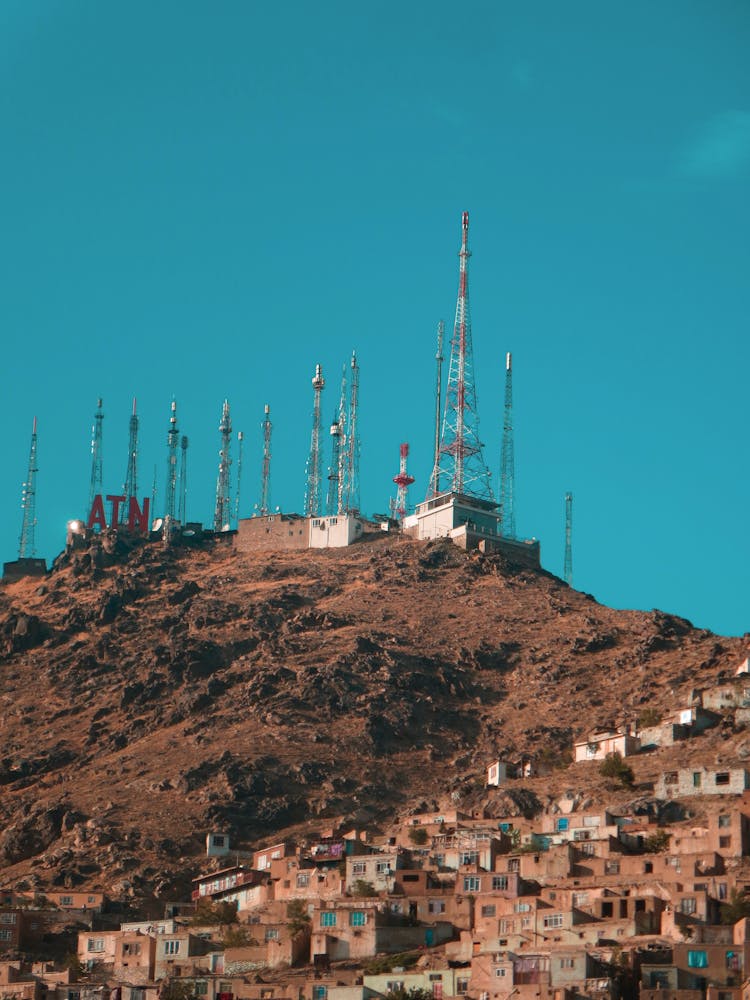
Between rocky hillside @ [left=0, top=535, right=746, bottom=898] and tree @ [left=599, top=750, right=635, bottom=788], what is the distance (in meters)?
Answer: 0.97

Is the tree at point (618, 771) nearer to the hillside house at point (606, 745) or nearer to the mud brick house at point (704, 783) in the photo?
the hillside house at point (606, 745)

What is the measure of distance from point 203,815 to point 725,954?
47866mm

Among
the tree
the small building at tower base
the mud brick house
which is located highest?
the small building at tower base

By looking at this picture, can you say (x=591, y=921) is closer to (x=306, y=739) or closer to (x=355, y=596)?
(x=306, y=739)

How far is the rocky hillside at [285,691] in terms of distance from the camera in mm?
144000

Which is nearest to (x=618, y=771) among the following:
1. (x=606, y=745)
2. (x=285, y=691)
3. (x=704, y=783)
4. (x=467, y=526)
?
(x=606, y=745)

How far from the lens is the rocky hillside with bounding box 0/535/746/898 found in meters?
144

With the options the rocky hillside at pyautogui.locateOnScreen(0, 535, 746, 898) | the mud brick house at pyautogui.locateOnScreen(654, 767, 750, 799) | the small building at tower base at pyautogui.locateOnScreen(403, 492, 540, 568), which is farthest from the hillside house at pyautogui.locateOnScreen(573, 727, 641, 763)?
the small building at tower base at pyautogui.locateOnScreen(403, 492, 540, 568)

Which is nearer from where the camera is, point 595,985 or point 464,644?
point 595,985

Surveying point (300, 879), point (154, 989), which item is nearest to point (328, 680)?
point (300, 879)

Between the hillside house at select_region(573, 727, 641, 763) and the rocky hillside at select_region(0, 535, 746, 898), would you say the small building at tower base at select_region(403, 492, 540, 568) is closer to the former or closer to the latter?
the rocky hillside at select_region(0, 535, 746, 898)

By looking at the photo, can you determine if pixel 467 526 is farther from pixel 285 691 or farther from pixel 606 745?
pixel 606 745

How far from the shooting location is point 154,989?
112125 millimetres

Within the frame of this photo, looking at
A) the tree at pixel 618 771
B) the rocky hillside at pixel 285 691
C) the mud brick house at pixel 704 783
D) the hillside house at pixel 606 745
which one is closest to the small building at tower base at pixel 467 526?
the rocky hillside at pixel 285 691
